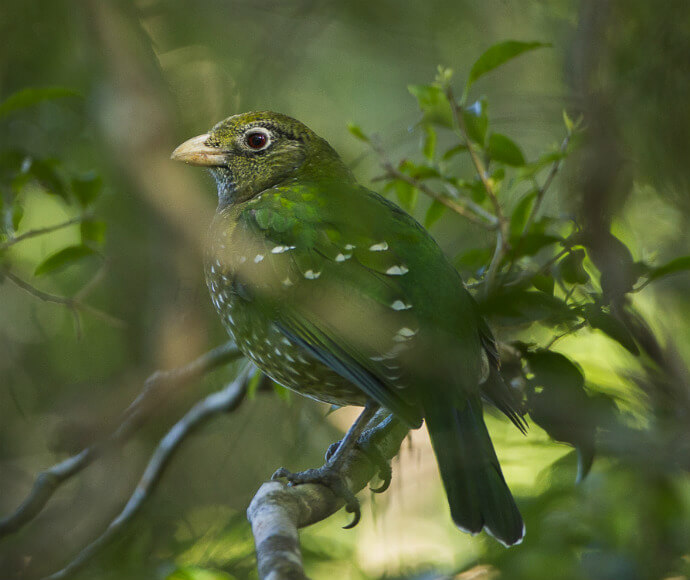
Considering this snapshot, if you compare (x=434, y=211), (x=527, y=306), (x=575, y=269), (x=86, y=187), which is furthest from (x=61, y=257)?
(x=527, y=306)

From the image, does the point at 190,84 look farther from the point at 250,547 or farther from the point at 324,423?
the point at 250,547

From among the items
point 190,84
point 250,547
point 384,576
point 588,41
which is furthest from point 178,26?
point 384,576

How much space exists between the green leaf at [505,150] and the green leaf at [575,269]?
44 cm

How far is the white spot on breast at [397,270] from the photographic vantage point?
2727 mm

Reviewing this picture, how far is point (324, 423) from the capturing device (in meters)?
4.32

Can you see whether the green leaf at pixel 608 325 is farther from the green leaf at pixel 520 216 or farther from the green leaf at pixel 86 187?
the green leaf at pixel 86 187

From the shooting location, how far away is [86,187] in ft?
11.0

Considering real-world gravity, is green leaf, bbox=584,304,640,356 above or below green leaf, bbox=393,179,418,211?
above

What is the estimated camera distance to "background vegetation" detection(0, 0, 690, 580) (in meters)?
2.23

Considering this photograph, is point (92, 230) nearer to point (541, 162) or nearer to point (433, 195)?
point (433, 195)

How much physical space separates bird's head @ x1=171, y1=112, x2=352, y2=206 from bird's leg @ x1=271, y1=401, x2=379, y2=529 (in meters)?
1.20

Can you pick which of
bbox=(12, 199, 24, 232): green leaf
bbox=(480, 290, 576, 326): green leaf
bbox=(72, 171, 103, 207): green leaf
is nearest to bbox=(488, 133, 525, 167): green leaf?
bbox=(480, 290, 576, 326): green leaf

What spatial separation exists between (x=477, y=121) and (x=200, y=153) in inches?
54.4

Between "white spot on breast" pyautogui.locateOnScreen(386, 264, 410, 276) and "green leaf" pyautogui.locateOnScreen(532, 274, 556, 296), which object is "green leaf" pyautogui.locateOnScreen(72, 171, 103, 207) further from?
"green leaf" pyautogui.locateOnScreen(532, 274, 556, 296)
